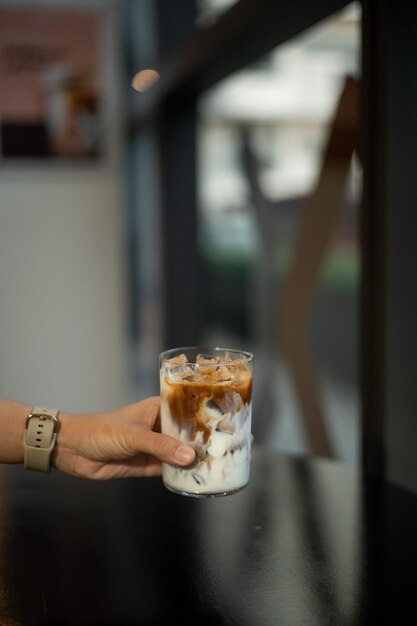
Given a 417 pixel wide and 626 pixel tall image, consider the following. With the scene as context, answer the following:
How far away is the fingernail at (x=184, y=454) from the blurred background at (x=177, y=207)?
124cm

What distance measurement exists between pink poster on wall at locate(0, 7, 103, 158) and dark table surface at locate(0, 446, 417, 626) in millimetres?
2526

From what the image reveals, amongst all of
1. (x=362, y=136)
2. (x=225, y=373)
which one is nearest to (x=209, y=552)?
(x=225, y=373)

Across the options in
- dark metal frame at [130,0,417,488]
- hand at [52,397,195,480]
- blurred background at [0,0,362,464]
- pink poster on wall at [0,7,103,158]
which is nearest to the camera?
hand at [52,397,195,480]

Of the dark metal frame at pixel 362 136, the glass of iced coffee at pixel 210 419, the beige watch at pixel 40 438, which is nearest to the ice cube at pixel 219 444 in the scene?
the glass of iced coffee at pixel 210 419

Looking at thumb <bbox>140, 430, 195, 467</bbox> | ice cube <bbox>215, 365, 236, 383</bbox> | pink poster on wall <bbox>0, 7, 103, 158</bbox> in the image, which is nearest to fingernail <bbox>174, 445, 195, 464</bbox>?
thumb <bbox>140, 430, 195, 467</bbox>

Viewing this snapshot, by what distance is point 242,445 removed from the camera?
3.27 ft

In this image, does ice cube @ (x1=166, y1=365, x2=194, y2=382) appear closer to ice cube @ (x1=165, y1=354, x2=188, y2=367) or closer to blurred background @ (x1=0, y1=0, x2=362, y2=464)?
ice cube @ (x1=165, y1=354, x2=188, y2=367)

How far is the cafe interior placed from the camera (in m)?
0.95

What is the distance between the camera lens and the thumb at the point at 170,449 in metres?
0.95

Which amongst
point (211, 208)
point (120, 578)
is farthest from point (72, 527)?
point (211, 208)

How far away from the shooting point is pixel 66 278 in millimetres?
3672

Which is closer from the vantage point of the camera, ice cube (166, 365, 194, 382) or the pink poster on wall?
ice cube (166, 365, 194, 382)

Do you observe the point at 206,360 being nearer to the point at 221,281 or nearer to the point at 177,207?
the point at 221,281

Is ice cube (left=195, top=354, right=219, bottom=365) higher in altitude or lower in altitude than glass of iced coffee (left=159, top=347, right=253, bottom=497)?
higher
